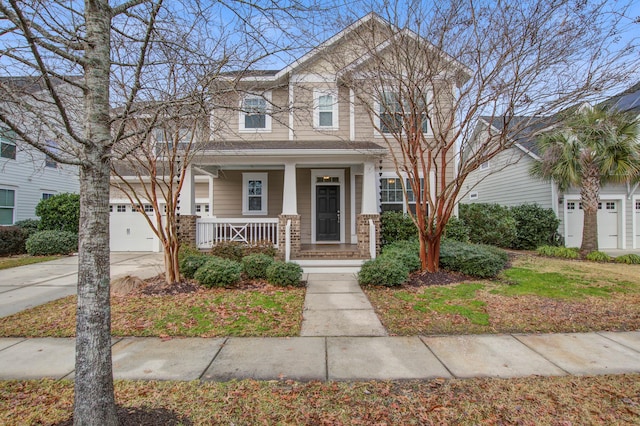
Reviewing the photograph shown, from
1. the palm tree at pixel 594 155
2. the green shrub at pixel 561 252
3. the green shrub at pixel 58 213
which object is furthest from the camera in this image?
the green shrub at pixel 58 213

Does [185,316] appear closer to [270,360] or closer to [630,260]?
[270,360]

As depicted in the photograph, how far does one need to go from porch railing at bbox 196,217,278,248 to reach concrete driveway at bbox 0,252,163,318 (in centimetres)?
151

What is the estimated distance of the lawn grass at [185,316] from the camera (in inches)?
170

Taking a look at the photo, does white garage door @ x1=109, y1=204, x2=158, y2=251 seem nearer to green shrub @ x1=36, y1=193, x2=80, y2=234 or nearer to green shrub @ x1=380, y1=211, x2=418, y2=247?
green shrub @ x1=36, y1=193, x2=80, y2=234

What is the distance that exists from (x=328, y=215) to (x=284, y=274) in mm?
4851

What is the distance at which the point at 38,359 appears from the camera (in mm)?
3531

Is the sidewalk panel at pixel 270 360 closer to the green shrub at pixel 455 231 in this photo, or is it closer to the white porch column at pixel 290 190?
the white porch column at pixel 290 190

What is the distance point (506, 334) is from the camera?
4227 millimetres

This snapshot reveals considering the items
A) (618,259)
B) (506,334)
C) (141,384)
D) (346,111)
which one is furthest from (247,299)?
(618,259)

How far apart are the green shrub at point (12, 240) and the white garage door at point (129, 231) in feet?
9.25

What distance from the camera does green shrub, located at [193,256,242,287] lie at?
20.8 ft

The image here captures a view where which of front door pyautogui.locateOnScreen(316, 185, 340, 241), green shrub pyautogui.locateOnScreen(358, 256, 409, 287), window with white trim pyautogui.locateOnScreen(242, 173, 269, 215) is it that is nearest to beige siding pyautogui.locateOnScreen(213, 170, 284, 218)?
window with white trim pyautogui.locateOnScreen(242, 173, 269, 215)

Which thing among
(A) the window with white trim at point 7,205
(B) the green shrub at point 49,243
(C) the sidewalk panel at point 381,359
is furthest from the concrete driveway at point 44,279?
(C) the sidewalk panel at point 381,359

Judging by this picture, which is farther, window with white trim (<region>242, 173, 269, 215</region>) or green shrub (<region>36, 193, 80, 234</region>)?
green shrub (<region>36, 193, 80, 234</region>)
